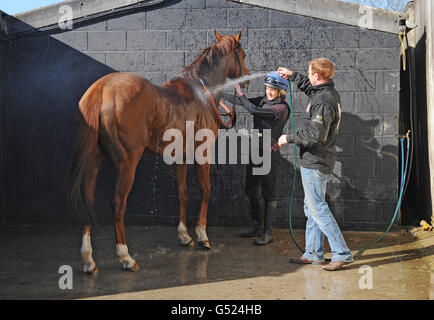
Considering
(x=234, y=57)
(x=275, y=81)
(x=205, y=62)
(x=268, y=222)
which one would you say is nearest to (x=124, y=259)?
(x=268, y=222)

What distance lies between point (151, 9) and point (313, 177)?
332 centimetres

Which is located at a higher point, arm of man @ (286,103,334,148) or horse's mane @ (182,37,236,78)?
horse's mane @ (182,37,236,78)

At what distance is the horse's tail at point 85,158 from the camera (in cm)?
351

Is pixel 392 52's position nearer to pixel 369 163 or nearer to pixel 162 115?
pixel 369 163

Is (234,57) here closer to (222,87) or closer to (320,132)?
(222,87)

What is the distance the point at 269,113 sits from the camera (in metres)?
4.54

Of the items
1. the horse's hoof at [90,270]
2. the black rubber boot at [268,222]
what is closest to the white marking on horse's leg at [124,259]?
the horse's hoof at [90,270]

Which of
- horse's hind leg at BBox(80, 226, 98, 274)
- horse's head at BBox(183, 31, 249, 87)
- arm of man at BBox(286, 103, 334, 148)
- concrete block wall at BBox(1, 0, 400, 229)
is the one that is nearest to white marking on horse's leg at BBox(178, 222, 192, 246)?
concrete block wall at BBox(1, 0, 400, 229)
